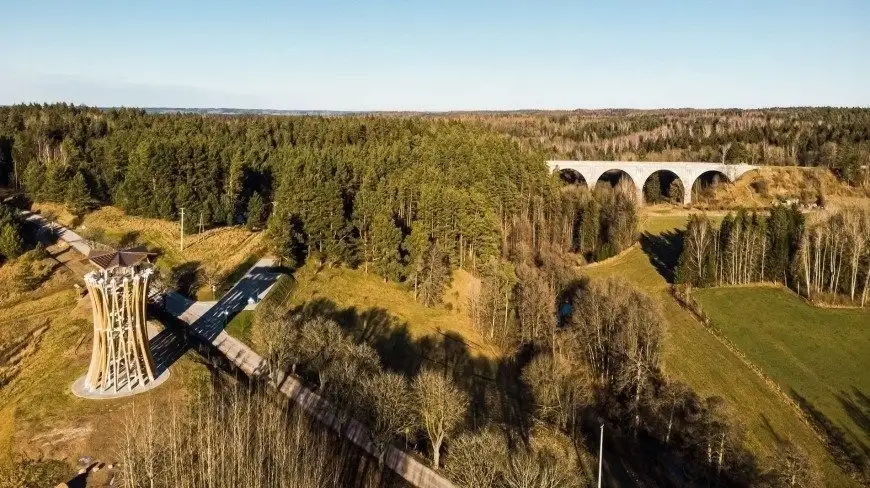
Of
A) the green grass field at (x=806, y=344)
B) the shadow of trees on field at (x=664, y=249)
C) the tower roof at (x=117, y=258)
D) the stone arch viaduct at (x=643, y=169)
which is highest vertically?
the stone arch viaduct at (x=643, y=169)

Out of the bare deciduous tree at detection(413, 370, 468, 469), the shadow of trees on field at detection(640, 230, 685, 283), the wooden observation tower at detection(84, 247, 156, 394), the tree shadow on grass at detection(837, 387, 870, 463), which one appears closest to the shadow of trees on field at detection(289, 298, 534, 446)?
the bare deciduous tree at detection(413, 370, 468, 469)

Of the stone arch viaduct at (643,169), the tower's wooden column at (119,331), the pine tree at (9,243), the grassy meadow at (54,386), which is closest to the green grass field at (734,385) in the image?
the grassy meadow at (54,386)

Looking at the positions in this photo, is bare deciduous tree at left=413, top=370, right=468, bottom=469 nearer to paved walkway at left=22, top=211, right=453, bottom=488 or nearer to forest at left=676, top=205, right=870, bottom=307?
paved walkway at left=22, top=211, right=453, bottom=488

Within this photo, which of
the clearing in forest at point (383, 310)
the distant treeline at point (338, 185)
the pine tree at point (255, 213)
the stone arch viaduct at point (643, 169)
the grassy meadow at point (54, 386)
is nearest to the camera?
the grassy meadow at point (54, 386)

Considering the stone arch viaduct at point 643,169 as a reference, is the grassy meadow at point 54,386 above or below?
below

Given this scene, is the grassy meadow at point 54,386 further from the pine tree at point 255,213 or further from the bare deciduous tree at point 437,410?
the pine tree at point 255,213

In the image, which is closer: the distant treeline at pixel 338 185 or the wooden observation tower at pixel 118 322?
the wooden observation tower at pixel 118 322

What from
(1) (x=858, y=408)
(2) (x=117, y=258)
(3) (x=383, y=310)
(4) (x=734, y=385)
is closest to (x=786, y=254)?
(1) (x=858, y=408)

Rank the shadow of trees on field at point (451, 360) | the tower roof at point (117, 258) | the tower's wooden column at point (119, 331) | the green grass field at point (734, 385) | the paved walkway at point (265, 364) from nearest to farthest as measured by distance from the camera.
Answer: the paved walkway at point (265, 364), the tower roof at point (117, 258), the tower's wooden column at point (119, 331), the green grass field at point (734, 385), the shadow of trees on field at point (451, 360)
